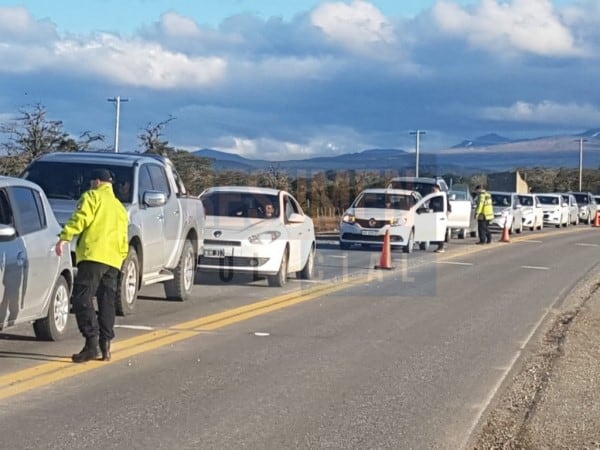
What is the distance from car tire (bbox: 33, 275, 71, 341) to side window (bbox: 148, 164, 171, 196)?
3482 millimetres

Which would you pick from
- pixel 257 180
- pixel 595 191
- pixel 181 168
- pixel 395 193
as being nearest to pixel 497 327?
pixel 395 193

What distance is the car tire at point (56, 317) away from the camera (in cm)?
1095

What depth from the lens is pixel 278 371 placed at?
1003cm

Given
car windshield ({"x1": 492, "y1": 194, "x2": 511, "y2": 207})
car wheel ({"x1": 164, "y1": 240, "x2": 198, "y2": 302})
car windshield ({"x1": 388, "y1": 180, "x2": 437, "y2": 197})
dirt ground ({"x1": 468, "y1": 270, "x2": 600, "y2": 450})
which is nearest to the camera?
dirt ground ({"x1": 468, "y1": 270, "x2": 600, "y2": 450})

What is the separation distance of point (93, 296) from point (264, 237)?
7362mm

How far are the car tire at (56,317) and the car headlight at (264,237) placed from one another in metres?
5.74

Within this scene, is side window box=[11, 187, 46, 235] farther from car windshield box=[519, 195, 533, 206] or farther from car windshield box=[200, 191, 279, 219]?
car windshield box=[519, 195, 533, 206]

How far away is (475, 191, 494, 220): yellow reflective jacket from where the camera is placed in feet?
104

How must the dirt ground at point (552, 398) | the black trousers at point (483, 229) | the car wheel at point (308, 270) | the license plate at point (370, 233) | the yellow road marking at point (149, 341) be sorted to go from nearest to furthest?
the dirt ground at point (552, 398) → the yellow road marking at point (149, 341) → the car wheel at point (308, 270) → the license plate at point (370, 233) → the black trousers at point (483, 229)

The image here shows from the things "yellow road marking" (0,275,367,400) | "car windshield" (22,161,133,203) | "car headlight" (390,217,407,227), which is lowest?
"yellow road marking" (0,275,367,400)

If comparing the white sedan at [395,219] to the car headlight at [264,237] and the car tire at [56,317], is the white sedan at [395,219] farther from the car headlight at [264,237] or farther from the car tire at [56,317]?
the car tire at [56,317]

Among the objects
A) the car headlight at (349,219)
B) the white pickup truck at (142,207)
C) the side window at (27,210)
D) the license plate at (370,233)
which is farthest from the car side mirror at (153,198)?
the car headlight at (349,219)

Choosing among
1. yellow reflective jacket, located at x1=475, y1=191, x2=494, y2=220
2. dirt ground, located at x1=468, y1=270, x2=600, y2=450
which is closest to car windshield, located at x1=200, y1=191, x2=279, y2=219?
A: dirt ground, located at x1=468, y1=270, x2=600, y2=450

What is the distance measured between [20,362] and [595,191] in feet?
310
